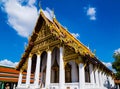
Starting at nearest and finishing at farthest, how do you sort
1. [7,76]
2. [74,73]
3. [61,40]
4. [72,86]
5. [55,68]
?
[72,86] < [61,40] < [74,73] < [55,68] < [7,76]

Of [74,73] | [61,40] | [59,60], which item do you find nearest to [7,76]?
[59,60]

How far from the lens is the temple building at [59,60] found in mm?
10656

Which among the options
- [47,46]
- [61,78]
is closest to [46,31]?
[47,46]

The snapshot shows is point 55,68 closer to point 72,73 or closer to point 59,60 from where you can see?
point 59,60

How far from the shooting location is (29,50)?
50.5 ft

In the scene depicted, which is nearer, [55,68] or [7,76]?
[55,68]

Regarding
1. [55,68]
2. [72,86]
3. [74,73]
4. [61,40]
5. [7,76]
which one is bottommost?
[72,86]

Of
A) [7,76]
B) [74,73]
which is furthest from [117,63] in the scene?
[7,76]

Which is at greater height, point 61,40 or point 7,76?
point 61,40

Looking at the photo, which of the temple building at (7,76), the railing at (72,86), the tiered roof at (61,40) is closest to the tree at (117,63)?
the tiered roof at (61,40)

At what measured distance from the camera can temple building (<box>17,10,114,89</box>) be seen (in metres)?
10.7

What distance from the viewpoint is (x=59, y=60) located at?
45.1 ft

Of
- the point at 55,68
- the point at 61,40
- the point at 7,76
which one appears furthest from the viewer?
the point at 7,76

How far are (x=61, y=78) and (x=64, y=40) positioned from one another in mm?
2782
